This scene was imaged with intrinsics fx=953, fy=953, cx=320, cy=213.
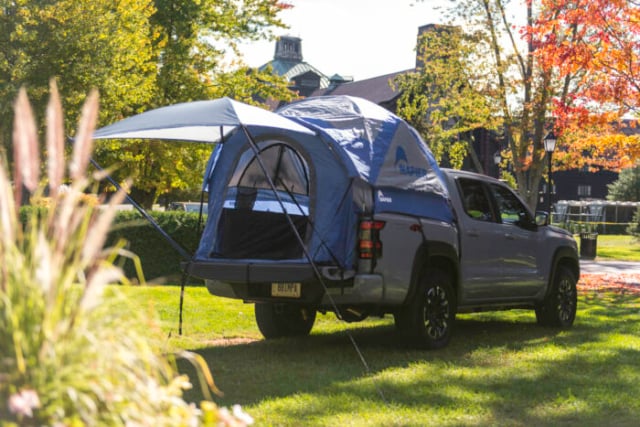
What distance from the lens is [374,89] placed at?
74750 millimetres

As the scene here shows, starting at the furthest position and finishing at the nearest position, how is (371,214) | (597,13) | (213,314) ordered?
1. (597,13)
2. (213,314)
3. (371,214)

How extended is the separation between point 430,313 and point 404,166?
153 cm

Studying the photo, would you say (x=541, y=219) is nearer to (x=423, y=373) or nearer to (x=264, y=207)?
(x=264, y=207)

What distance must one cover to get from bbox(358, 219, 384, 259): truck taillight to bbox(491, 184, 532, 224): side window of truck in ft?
9.19

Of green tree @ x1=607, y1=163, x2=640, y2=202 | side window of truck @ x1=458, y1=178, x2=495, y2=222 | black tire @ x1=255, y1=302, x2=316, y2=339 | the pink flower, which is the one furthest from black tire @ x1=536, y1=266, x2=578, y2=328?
green tree @ x1=607, y1=163, x2=640, y2=202

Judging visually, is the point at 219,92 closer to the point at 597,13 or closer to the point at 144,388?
the point at 597,13

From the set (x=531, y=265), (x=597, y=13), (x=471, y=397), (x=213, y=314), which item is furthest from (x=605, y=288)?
(x=471, y=397)

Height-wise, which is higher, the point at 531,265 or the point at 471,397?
the point at 531,265

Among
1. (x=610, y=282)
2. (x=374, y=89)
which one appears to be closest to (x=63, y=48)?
(x=610, y=282)

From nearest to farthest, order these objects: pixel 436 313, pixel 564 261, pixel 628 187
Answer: pixel 436 313 < pixel 564 261 < pixel 628 187

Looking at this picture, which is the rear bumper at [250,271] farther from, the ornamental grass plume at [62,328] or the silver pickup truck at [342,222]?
the ornamental grass plume at [62,328]

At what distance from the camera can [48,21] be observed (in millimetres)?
18984

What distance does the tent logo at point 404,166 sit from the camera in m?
9.61

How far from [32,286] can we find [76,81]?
17.6 m
